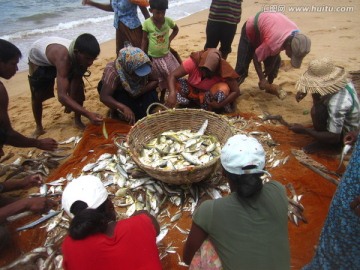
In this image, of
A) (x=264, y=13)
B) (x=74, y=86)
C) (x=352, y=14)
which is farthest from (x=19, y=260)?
(x=352, y=14)

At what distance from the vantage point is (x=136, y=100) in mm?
4547

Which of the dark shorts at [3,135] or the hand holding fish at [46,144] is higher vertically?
the dark shorts at [3,135]

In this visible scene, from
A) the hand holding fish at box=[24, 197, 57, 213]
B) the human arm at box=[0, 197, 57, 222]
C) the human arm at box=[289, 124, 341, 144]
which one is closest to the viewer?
the human arm at box=[0, 197, 57, 222]

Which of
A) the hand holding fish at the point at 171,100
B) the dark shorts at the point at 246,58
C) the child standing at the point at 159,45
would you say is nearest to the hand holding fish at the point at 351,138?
the hand holding fish at the point at 171,100

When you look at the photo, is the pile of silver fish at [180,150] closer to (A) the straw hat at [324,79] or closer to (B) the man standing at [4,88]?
(A) the straw hat at [324,79]

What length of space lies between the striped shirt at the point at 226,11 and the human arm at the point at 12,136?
329cm

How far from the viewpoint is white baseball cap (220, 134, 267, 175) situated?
1.78 meters

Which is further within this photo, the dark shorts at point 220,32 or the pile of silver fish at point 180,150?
the dark shorts at point 220,32

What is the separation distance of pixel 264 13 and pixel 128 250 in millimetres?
4160

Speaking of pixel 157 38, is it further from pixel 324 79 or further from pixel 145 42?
pixel 324 79

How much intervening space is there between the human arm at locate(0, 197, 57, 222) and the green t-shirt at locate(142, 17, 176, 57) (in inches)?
116

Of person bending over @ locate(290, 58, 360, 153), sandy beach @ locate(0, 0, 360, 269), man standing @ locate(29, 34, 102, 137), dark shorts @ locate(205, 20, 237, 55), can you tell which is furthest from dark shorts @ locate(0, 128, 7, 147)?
dark shorts @ locate(205, 20, 237, 55)

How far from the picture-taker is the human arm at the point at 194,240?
1880 millimetres

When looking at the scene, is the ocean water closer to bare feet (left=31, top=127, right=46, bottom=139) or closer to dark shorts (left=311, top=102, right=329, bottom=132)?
bare feet (left=31, top=127, right=46, bottom=139)
